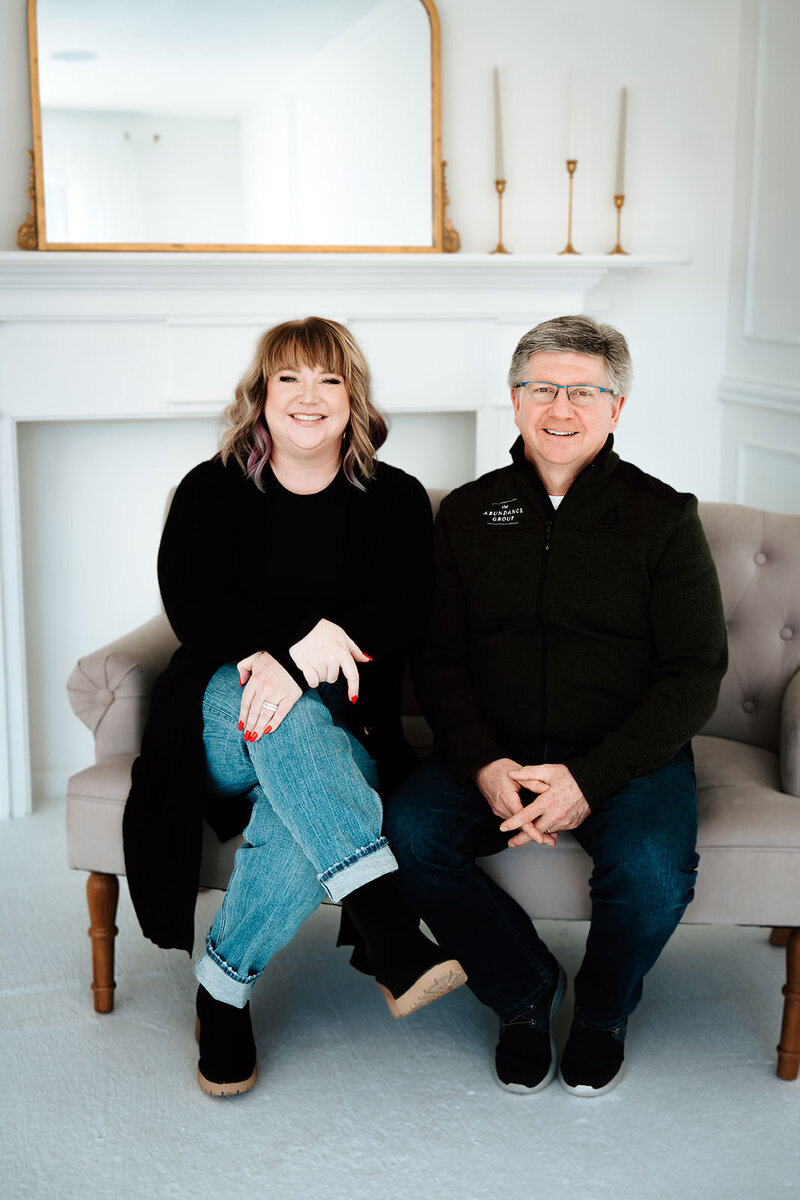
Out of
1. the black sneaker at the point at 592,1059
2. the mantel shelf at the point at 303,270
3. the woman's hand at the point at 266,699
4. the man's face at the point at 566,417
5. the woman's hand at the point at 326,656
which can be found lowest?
the black sneaker at the point at 592,1059

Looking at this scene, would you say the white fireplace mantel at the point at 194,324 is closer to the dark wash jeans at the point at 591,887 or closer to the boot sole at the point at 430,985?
the dark wash jeans at the point at 591,887

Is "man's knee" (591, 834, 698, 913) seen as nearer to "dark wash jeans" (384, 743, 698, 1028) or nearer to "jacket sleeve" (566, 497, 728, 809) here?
"dark wash jeans" (384, 743, 698, 1028)

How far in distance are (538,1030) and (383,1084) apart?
0.84ft

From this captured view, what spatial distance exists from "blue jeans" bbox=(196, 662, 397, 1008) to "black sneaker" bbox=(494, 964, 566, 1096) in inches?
13.0

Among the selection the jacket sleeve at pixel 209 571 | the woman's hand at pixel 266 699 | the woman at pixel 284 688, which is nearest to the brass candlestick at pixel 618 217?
the woman at pixel 284 688

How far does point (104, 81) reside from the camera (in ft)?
8.69

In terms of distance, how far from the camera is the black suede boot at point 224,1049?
1.75m

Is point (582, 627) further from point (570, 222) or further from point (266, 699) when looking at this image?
point (570, 222)

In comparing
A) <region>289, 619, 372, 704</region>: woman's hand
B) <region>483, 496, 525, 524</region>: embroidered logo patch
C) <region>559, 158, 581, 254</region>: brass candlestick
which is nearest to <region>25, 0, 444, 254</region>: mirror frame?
<region>559, 158, 581, 254</region>: brass candlestick

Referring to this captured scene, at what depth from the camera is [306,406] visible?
1859mm

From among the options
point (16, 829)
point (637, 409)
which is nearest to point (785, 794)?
point (637, 409)

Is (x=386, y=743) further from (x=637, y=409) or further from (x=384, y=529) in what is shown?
(x=637, y=409)

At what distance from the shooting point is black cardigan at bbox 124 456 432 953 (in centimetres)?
177

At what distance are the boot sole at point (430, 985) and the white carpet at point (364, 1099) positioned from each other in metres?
0.20
